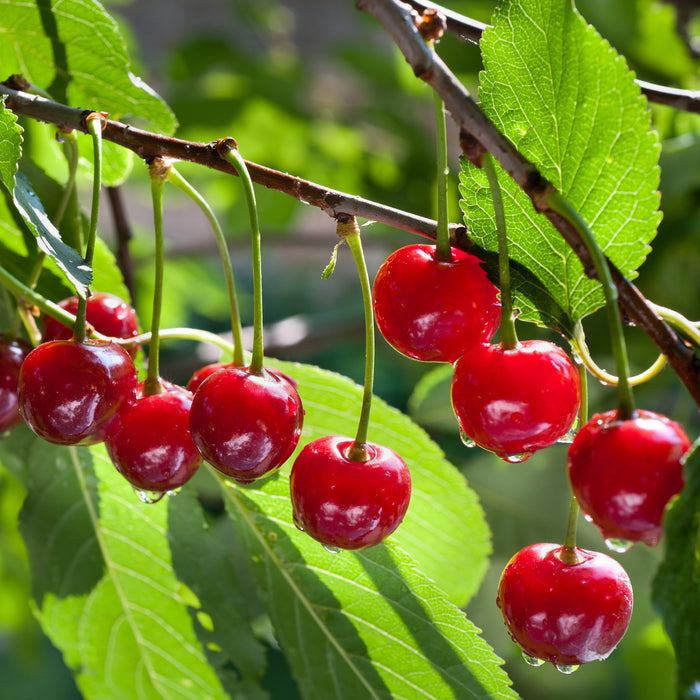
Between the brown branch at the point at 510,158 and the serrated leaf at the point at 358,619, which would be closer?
the brown branch at the point at 510,158

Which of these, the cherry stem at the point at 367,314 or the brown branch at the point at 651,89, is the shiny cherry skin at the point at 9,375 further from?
the brown branch at the point at 651,89

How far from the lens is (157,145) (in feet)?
2.04

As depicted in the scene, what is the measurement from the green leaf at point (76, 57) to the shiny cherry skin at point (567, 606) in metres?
0.51

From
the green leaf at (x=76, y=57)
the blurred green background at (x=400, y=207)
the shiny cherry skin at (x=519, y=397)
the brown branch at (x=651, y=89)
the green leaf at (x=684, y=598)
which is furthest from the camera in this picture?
the blurred green background at (x=400, y=207)

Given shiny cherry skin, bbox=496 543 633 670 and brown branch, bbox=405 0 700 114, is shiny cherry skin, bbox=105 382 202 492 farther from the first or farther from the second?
brown branch, bbox=405 0 700 114

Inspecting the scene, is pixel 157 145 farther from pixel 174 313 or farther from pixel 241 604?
pixel 174 313

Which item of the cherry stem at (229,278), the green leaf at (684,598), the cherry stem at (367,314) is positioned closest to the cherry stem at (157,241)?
the cherry stem at (229,278)

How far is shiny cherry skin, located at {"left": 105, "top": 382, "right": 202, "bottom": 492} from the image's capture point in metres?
0.61

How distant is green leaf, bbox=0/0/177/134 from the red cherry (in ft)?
1.05

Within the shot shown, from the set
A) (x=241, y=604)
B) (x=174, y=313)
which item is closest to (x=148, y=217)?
(x=174, y=313)

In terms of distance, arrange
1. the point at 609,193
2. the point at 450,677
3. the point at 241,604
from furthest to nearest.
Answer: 1. the point at 241,604
2. the point at 450,677
3. the point at 609,193

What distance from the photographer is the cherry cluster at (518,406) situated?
53 centimetres

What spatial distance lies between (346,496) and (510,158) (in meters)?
0.25

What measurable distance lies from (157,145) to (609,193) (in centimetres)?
33
